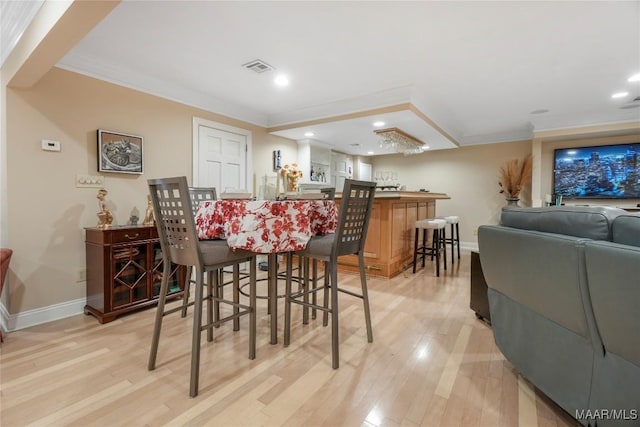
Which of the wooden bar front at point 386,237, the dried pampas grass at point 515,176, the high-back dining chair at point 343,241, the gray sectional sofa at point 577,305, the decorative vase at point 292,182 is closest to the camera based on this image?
the gray sectional sofa at point 577,305

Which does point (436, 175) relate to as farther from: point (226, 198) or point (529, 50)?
point (226, 198)

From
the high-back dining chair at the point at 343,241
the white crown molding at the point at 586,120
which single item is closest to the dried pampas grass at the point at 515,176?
the white crown molding at the point at 586,120

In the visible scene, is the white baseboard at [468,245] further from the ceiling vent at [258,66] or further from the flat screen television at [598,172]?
the ceiling vent at [258,66]

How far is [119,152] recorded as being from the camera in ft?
9.45

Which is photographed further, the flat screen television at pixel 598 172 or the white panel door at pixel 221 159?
the flat screen television at pixel 598 172

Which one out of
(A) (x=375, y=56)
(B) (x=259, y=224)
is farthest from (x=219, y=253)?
(A) (x=375, y=56)

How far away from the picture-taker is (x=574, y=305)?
3.73ft

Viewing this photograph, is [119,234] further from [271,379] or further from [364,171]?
[364,171]

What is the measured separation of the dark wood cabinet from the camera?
2398mm

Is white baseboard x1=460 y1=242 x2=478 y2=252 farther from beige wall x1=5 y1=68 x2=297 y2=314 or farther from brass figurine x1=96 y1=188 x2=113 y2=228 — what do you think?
brass figurine x1=96 y1=188 x2=113 y2=228

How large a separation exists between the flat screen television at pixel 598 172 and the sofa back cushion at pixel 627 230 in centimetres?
524

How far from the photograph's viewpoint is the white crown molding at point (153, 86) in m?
2.63

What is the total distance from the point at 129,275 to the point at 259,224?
1.65 m

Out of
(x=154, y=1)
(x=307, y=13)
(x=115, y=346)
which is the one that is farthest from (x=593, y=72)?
(x=115, y=346)
